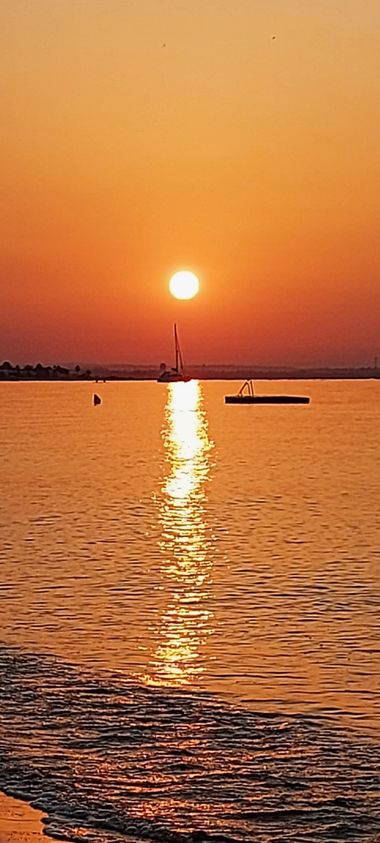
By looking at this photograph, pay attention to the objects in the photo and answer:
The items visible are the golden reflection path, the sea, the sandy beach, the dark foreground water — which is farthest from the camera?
the golden reflection path

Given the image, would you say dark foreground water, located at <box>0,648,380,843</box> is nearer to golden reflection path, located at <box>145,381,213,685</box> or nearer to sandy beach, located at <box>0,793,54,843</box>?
sandy beach, located at <box>0,793,54,843</box>

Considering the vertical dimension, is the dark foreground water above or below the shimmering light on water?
below

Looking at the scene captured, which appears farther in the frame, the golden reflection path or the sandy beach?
the golden reflection path

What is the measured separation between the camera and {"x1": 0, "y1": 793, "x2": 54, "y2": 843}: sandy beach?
11773 millimetres

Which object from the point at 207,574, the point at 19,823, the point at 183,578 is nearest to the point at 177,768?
the point at 19,823

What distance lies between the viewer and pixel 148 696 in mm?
18219

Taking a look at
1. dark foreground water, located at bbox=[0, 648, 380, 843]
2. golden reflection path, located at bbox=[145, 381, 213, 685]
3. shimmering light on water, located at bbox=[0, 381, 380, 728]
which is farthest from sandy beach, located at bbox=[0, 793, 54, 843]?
golden reflection path, located at bbox=[145, 381, 213, 685]

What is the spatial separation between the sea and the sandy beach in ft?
0.77

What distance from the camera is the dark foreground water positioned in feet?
41.1

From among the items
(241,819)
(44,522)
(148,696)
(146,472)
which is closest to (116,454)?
(146,472)

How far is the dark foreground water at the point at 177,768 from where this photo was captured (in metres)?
12.5

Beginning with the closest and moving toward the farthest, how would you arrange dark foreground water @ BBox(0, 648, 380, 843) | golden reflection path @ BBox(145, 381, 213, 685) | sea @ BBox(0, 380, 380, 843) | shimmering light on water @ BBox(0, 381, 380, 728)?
dark foreground water @ BBox(0, 648, 380, 843) < sea @ BBox(0, 380, 380, 843) < shimmering light on water @ BBox(0, 381, 380, 728) < golden reflection path @ BBox(145, 381, 213, 685)

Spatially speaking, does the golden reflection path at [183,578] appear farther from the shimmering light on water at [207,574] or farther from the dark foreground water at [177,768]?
the dark foreground water at [177,768]

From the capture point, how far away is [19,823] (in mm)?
12258
